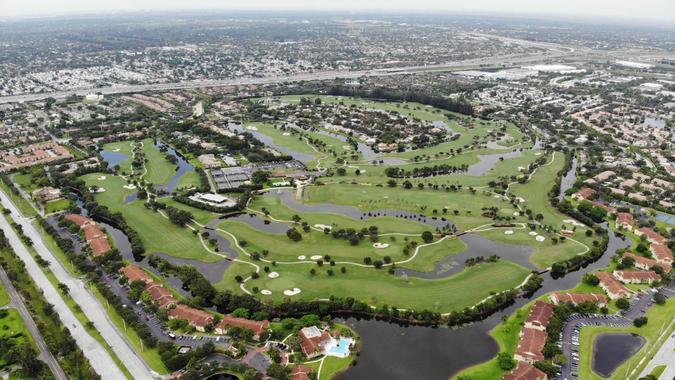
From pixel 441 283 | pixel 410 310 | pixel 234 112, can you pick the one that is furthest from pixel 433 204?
pixel 234 112

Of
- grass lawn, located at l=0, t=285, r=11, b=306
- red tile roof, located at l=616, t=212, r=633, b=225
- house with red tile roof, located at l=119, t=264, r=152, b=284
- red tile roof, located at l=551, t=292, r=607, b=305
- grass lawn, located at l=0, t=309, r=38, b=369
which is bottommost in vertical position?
grass lawn, located at l=0, t=309, r=38, b=369

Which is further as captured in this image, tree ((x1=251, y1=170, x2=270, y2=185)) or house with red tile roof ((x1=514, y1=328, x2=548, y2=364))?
tree ((x1=251, y1=170, x2=270, y2=185))

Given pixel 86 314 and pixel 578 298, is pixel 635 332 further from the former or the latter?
pixel 86 314

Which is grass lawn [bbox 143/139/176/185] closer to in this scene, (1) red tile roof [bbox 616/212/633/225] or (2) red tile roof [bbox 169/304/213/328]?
(2) red tile roof [bbox 169/304/213/328]

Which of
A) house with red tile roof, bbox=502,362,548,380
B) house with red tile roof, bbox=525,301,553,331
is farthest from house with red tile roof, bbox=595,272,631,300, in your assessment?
house with red tile roof, bbox=502,362,548,380

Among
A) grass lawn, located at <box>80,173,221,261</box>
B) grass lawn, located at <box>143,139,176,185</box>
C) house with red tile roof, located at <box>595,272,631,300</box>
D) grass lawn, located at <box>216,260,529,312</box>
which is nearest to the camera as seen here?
grass lawn, located at <box>216,260,529,312</box>

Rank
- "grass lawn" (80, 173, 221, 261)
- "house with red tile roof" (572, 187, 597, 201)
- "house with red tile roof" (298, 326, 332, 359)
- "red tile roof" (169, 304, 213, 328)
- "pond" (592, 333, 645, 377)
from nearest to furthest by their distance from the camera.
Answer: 1. "pond" (592, 333, 645, 377)
2. "house with red tile roof" (298, 326, 332, 359)
3. "red tile roof" (169, 304, 213, 328)
4. "grass lawn" (80, 173, 221, 261)
5. "house with red tile roof" (572, 187, 597, 201)

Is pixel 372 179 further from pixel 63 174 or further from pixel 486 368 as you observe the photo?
pixel 63 174
